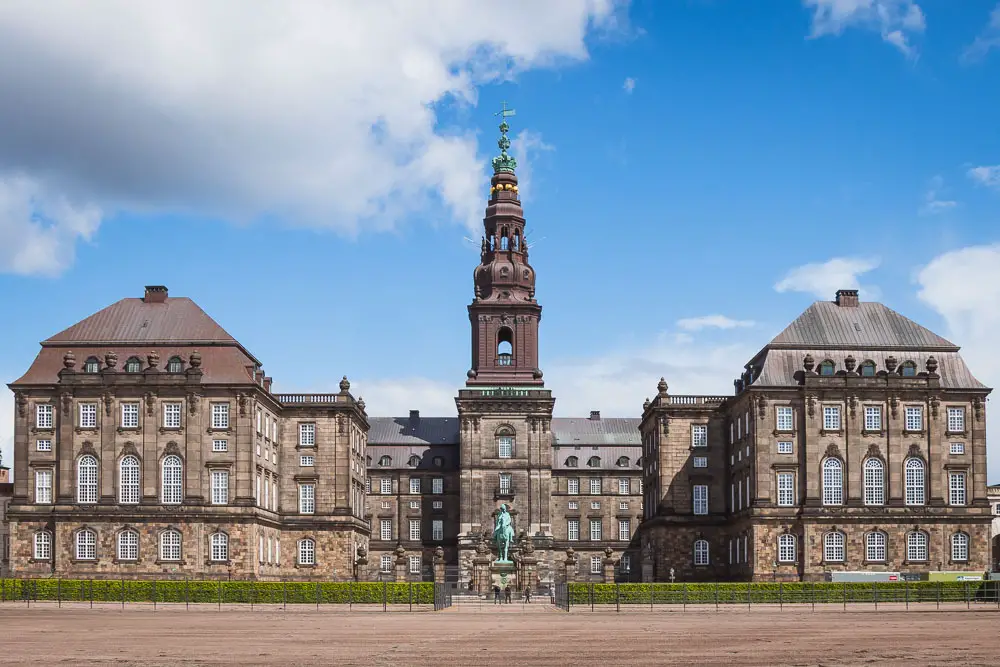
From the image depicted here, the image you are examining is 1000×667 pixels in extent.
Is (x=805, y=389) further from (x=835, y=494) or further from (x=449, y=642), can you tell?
(x=449, y=642)

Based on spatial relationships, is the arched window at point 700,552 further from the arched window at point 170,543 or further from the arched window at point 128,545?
the arched window at point 128,545

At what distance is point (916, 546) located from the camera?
10238 cm

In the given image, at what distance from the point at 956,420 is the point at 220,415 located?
5279 cm

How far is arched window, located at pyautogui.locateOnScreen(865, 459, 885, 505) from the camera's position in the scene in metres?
103

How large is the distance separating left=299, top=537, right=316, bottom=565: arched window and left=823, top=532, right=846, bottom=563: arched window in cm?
3938

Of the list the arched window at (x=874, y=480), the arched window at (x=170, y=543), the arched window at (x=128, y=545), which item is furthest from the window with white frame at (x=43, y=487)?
the arched window at (x=874, y=480)

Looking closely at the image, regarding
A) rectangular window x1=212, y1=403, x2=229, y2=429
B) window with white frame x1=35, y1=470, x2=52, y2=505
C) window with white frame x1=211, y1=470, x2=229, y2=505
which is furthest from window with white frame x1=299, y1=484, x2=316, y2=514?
window with white frame x1=35, y1=470, x2=52, y2=505

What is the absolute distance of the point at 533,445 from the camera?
126812mm

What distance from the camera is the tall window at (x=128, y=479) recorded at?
102 m

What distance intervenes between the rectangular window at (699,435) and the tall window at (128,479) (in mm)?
43916

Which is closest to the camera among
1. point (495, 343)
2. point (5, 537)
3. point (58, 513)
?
point (58, 513)

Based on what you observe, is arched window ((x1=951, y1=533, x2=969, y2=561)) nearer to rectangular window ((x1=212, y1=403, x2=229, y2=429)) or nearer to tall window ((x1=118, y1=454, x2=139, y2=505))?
rectangular window ((x1=212, y1=403, x2=229, y2=429))

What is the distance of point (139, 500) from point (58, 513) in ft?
18.4

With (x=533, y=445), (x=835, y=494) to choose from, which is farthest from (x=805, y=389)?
(x=533, y=445)
